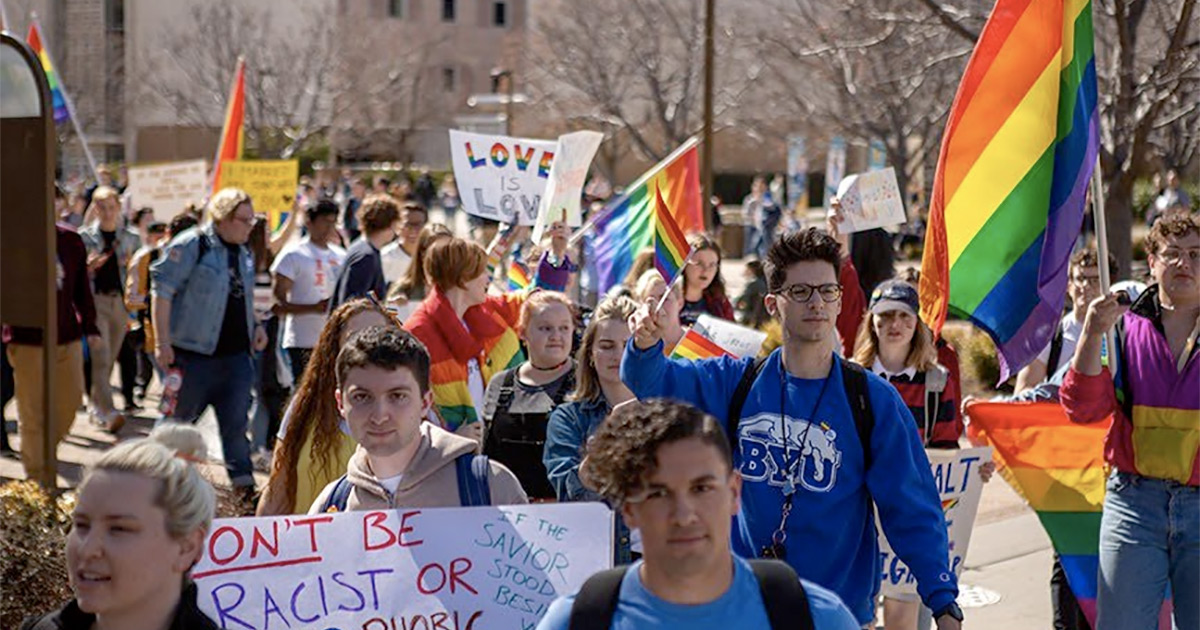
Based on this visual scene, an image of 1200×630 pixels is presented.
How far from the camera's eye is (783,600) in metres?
2.95

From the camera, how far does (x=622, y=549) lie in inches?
213

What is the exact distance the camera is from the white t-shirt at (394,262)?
10766 mm

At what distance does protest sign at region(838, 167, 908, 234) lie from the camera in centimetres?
948

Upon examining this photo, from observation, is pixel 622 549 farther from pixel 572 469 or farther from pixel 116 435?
pixel 116 435

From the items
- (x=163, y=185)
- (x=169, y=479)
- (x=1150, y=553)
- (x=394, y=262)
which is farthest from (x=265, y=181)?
(x=169, y=479)

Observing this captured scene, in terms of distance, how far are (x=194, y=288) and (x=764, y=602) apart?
697 cm

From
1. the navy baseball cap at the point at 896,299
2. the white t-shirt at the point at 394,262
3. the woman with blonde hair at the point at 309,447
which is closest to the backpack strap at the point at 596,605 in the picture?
the woman with blonde hair at the point at 309,447

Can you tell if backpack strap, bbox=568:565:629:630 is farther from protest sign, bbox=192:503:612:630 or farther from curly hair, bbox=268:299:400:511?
curly hair, bbox=268:299:400:511

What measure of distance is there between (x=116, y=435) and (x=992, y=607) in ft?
23.4

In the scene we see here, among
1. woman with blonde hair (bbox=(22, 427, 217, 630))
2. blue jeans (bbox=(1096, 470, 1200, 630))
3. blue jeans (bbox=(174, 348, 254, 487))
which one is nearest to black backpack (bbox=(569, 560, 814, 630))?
woman with blonde hair (bbox=(22, 427, 217, 630))

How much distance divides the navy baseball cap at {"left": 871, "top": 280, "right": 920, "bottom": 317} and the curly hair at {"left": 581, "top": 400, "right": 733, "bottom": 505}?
10.9 feet

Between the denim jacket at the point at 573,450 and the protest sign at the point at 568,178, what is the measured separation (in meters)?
4.28

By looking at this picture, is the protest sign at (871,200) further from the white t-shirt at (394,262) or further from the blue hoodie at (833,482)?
the blue hoodie at (833,482)

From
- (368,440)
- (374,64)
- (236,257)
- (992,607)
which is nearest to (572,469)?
(368,440)
